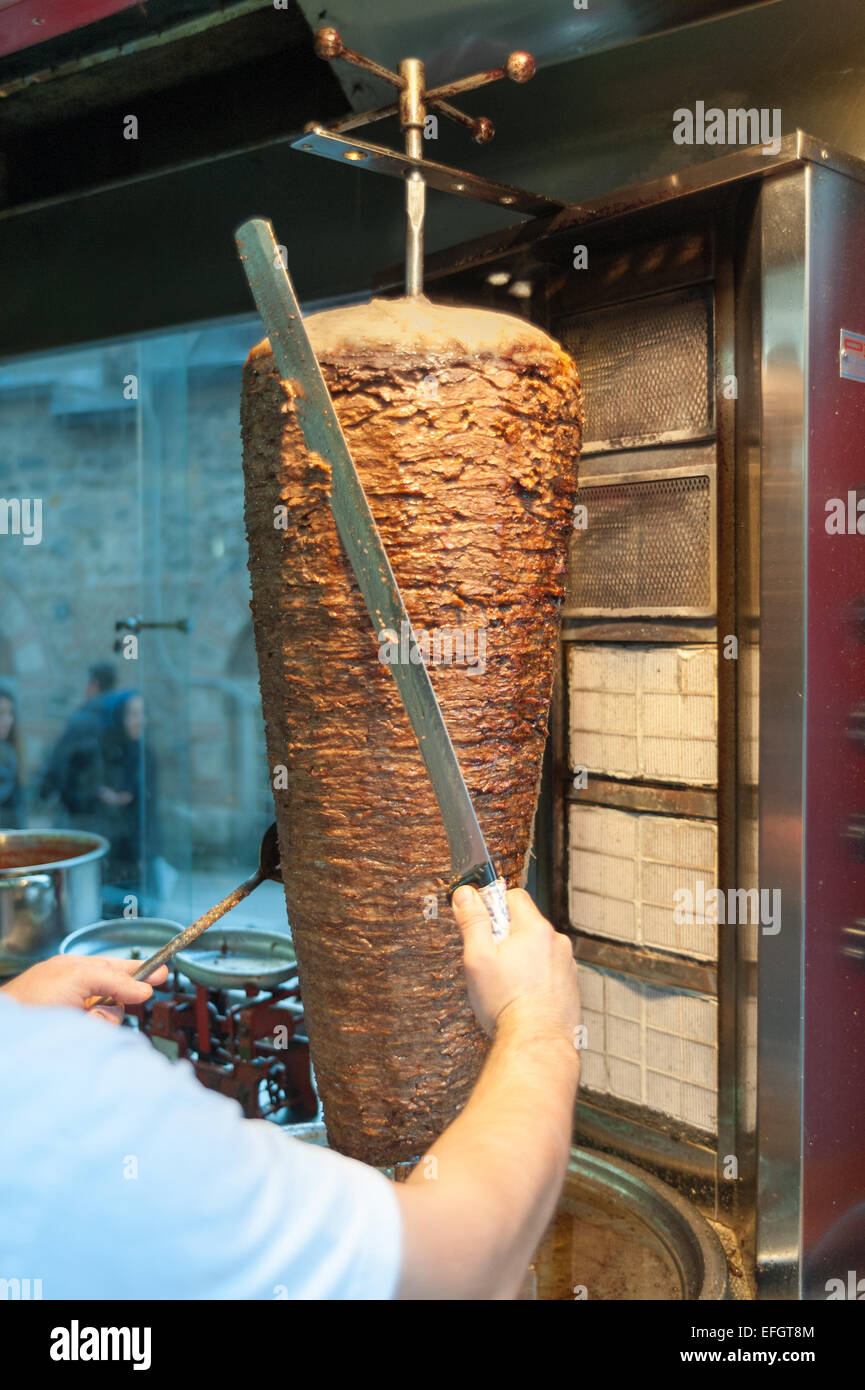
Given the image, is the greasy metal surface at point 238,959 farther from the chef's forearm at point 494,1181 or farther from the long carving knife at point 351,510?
the chef's forearm at point 494,1181

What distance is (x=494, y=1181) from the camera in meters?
0.82

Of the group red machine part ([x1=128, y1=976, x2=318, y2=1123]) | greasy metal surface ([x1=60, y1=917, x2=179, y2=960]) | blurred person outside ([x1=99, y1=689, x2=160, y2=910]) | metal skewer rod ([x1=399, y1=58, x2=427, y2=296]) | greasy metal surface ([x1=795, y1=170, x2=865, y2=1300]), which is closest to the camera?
metal skewer rod ([x1=399, y1=58, x2=427, y2=296])

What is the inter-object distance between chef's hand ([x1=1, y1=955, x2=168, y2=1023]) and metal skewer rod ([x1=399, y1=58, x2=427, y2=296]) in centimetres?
108

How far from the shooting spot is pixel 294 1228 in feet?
2.42

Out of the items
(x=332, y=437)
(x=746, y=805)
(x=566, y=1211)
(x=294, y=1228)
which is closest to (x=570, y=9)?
(x=332, y=437)

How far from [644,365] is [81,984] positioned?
1.53m

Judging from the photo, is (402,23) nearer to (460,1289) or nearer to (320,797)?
(320,797)

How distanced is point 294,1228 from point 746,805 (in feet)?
4.19

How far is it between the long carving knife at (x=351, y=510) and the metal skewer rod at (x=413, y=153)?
0.31 metres

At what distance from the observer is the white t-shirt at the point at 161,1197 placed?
693mm

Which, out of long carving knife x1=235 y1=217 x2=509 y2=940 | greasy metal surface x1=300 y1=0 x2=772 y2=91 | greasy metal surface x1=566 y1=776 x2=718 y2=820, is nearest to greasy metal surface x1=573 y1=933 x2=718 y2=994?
greasy metal surface x1=566 y1=776 x2=718 y2=820

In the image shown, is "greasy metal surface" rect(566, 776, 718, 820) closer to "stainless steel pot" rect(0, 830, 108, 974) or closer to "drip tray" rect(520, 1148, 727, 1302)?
"drip tray" rect(520, 1148, 727, 1302)

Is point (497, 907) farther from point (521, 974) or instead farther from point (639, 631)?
point (639, 631)

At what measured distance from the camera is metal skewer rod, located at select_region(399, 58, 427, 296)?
152 cm
